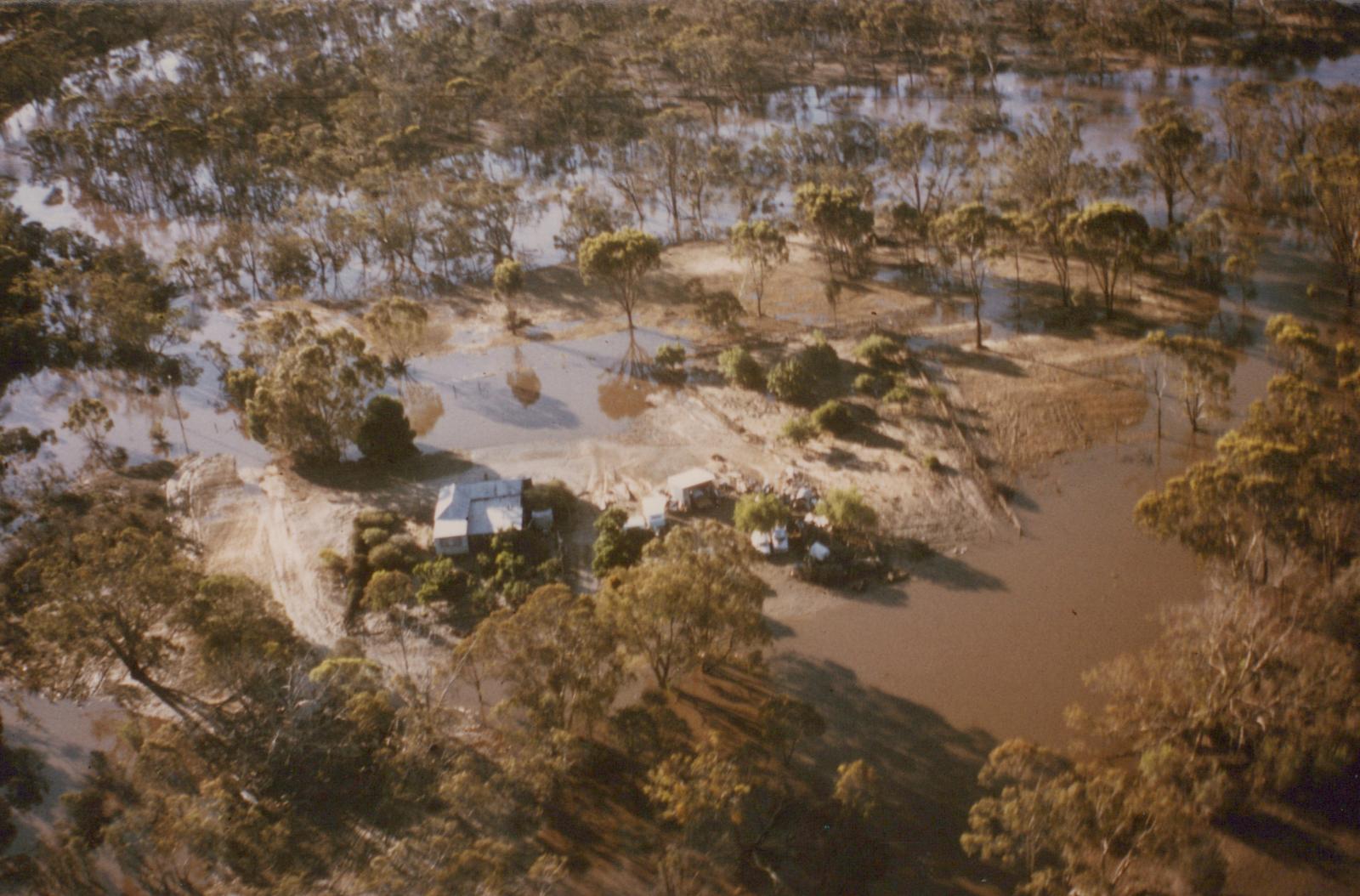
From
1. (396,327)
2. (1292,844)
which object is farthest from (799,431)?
(1292,844)

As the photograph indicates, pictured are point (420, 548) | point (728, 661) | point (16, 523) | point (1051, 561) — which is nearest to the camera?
point (728, 661)

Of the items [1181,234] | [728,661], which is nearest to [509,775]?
[728,661]

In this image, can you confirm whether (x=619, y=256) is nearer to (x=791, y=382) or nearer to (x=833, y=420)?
(x=791, y=382)

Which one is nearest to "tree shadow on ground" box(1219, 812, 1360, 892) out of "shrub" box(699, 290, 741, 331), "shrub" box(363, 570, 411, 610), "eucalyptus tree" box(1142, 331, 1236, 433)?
"eucalyptus tree" box(1142, 331, 1236, 433)

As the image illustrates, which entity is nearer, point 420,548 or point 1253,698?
point 1253,698

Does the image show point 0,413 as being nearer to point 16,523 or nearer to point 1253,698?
point 16,523

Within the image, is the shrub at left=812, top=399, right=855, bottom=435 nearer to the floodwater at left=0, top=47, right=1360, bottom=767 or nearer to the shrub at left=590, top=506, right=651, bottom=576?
the floodwater at left=0, top=47, right=1360, bottom=767

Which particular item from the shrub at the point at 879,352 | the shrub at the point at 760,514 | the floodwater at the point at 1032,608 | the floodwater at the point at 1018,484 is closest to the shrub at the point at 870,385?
the shrub at the point at 879,352
